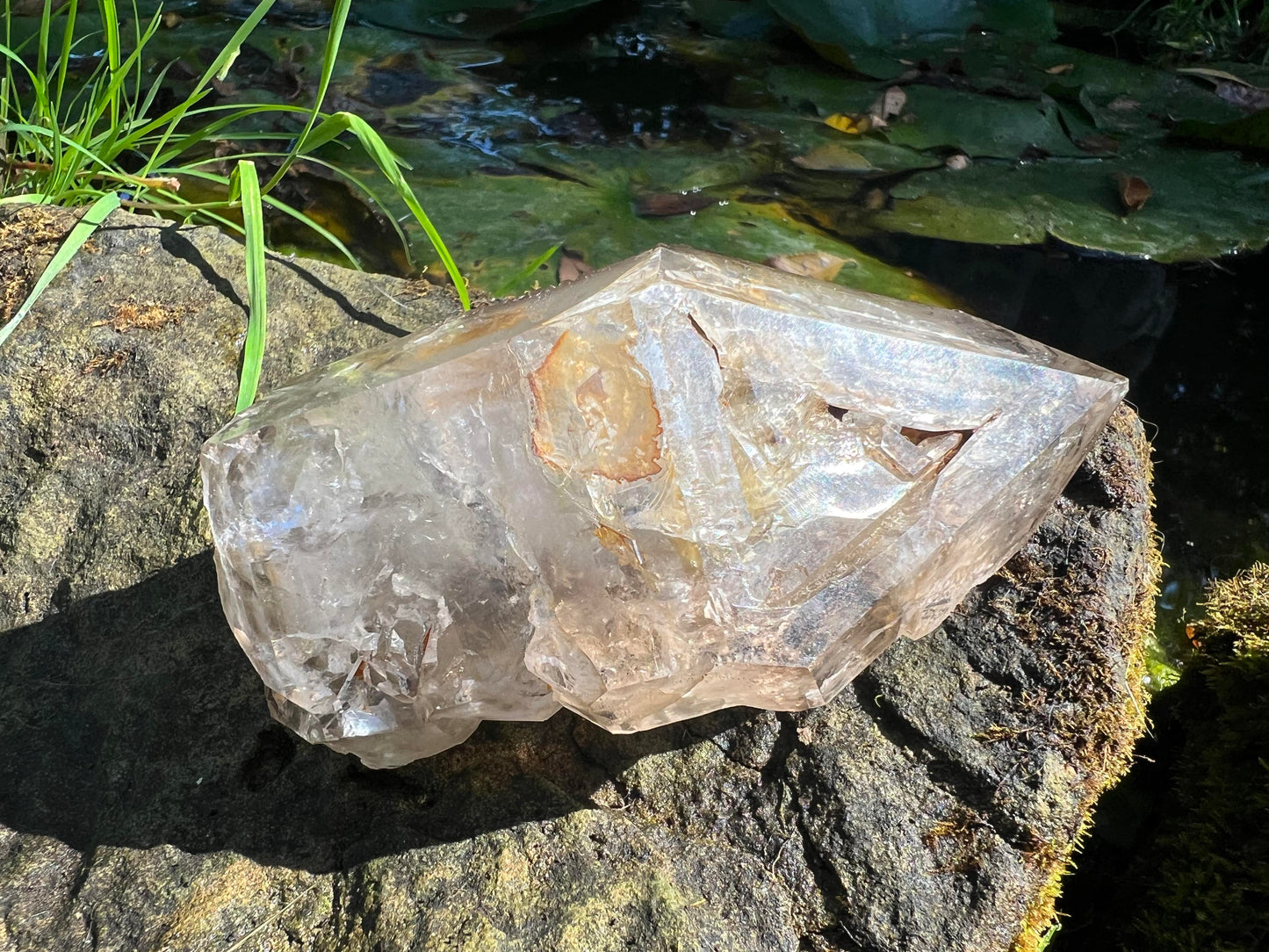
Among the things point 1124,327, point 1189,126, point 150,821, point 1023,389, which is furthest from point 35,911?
point 1189,126

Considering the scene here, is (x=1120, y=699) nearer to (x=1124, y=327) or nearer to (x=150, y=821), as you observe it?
(x=150, y=821)

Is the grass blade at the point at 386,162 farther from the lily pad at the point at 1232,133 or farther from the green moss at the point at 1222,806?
the lily pad at the point at 1232,133

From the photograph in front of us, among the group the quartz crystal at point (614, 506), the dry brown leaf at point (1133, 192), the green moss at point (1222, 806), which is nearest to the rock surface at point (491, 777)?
the quartz crystal at point (614, 506)

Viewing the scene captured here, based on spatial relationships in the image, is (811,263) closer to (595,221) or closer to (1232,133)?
(595,221)

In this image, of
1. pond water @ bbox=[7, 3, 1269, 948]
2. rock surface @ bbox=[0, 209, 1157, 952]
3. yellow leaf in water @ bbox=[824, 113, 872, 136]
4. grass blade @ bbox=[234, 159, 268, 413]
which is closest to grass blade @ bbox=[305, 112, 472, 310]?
grass blade @ bbox=[234, 159, 268, 413]

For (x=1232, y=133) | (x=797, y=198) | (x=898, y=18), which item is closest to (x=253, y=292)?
(x=797, y=198)

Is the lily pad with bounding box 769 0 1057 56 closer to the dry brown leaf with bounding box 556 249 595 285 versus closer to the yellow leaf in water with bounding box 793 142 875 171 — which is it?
the yellow leaf in water with bounding box 793 142 875 171

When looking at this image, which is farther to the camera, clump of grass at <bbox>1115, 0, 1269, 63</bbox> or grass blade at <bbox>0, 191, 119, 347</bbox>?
clump of grass at <bbox>1115, 0, 1269, 63</bbox>
